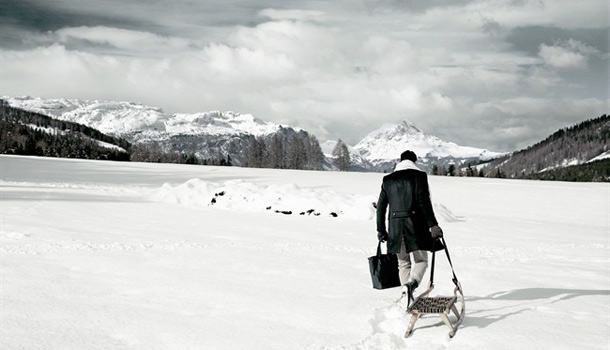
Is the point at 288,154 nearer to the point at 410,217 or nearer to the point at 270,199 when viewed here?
the point at 270,199

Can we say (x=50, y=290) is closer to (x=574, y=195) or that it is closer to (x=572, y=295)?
(x=572, y=295)

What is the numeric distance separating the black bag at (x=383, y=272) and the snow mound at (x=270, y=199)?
46.3ft

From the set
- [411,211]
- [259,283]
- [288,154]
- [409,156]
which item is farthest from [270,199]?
[288,154]

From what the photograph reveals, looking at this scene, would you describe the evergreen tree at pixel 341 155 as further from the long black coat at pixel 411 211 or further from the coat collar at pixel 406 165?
the long black coat at pixel 411 211

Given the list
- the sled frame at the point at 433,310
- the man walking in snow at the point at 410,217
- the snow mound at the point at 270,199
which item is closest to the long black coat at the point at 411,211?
the man walking in snow at the point at 410,217

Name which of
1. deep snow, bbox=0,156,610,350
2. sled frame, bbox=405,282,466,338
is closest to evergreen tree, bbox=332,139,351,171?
deep snow, bbox=0,156,610,350

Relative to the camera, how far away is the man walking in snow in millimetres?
7652

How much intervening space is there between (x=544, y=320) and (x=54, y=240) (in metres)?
11.6

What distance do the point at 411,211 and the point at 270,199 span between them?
1663cm

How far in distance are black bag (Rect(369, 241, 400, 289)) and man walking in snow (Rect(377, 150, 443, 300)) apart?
0.57 ft

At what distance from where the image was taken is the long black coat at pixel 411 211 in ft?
25.1

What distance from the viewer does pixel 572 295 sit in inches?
383

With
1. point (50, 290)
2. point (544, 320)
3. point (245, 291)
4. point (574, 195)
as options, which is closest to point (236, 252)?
point (245, 291)

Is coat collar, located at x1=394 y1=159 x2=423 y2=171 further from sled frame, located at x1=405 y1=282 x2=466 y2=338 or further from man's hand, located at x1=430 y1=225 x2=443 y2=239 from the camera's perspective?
sled frame, located at x1=405 y1=282 x2=466 y2=338
